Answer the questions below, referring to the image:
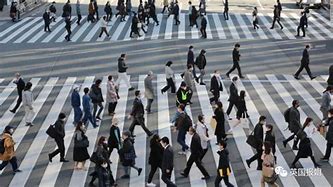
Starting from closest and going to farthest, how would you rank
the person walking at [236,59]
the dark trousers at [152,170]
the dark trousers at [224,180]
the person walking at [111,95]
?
1. the dark trousers at [224,180]
2. the dark trousers at [152,170]
3. the person walking at [111,95]
4. the person walking at [236,59]

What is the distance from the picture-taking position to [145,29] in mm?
34250

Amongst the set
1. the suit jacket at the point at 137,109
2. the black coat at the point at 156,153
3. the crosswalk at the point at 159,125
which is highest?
the black coat at the point at 156,153

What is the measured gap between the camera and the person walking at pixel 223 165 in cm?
1272

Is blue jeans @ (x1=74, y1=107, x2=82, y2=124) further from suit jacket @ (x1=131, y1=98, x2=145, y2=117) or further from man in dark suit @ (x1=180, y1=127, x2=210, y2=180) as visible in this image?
man in dark suit @ (x1=180, y1=127, x2=210, y2=180)

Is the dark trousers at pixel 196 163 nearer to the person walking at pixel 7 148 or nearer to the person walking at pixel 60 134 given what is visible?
the person walking at pixel 60 134

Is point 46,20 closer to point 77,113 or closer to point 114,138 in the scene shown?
point 77,113

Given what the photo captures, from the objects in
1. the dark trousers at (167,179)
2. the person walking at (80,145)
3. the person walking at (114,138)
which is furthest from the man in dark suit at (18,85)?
the dark trousers at (167,179)

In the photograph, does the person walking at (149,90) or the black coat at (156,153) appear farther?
the person walking at (149,90)

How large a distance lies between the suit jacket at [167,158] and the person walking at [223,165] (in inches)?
42.8

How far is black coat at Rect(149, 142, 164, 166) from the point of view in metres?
13.3

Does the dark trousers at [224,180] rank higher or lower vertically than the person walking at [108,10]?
higher

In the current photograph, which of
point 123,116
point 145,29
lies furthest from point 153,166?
point 145,29

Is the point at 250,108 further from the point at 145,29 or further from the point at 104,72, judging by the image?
the point at 145,29

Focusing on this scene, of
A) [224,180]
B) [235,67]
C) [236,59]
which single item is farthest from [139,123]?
[235,67]
